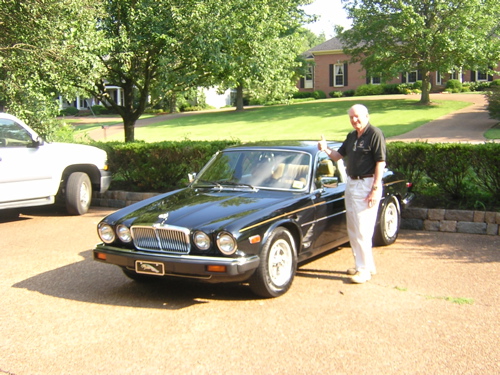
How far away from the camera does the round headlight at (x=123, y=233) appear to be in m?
5.99

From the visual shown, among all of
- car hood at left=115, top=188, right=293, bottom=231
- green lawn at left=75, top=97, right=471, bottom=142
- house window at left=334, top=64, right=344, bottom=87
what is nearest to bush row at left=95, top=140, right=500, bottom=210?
car hood at left=115, top=188, right=293, bottom=231

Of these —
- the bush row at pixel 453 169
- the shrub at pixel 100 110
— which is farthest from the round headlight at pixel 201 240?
the shrub at pixel 100 110

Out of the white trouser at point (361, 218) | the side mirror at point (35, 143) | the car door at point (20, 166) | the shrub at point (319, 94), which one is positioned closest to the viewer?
the white trouser at point (361, 218)

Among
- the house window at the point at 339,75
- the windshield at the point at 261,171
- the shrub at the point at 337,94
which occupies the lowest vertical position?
the windshield at the point at 261,171

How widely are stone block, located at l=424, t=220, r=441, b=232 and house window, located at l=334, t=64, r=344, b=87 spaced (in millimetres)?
48083

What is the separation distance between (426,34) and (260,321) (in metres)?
34.2

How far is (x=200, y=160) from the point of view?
1177 centimetres

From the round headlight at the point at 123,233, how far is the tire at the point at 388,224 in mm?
3509

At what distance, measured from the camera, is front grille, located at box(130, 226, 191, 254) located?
18.5ft

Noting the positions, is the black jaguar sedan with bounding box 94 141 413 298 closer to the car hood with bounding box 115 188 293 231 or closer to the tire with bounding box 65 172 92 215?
the car hood with bounding box 115 188 293 231

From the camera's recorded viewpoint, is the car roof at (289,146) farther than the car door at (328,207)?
Yes

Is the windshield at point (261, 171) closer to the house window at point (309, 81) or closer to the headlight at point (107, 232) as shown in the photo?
the headlight at point (107, 232)

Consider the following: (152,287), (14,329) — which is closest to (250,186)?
(152,287)

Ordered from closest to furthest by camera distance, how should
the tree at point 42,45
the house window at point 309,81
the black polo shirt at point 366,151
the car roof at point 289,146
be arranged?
1. the black polo shirt at point 366,151
2. the car roof at point 289,146
3. the tree at point 42,45
4. the house window at point 309,81
